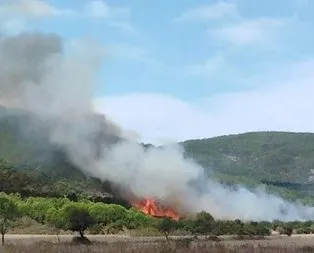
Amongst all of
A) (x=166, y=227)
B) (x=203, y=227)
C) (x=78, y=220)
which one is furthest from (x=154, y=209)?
(x=78, y=220)

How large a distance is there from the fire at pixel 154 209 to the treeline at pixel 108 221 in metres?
2.54

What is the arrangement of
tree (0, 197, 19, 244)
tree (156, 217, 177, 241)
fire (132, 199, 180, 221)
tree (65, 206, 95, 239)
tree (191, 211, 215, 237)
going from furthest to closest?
fire (132, 199, 180, 221), tree (191, 211, 215, 237), tree (156, 217, 177, 241), tree (65, 206, 95, 239), tree (0, 197, 19, 244)

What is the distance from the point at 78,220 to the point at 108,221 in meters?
12.2

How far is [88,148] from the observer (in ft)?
282

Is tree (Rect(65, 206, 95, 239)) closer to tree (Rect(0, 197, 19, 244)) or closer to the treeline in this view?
the treeline

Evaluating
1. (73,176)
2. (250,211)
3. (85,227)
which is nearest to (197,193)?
(250,211)

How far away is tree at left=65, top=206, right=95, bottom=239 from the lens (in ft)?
196

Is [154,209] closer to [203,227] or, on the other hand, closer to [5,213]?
[203,227]

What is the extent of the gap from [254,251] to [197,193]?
179 ft

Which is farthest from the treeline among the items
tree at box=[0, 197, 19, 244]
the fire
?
the fire

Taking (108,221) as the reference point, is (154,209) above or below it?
above

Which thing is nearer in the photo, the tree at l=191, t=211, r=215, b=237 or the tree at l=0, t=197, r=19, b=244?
the tree at l=0, t=197, r=19, b=244

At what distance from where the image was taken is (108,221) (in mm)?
71750

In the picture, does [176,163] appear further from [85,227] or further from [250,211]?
[85,227]
